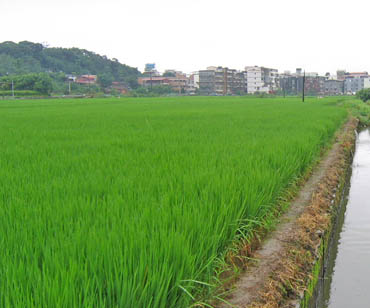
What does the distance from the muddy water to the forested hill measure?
7995 cm

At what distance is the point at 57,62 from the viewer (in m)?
100

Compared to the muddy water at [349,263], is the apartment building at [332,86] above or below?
above

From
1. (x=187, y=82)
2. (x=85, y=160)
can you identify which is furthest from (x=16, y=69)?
(x=85, y=160)

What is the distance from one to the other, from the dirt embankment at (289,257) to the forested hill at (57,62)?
80.8 meters

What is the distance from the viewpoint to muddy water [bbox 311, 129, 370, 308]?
2992 mm

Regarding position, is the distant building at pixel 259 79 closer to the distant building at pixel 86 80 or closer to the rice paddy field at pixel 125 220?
the distant building at pixel 86 80

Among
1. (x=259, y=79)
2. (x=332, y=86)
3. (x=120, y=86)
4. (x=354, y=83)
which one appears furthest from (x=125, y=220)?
(x=354, y=83)

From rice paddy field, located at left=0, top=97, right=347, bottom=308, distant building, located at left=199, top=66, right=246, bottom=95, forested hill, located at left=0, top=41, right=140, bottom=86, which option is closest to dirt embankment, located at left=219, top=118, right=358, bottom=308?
rice paddy field, located at left=0, top=97, right=347, bottom=308

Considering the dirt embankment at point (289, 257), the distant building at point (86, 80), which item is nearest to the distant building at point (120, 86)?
the distant building at point (86, 80)

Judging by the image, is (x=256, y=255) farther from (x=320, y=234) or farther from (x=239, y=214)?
(x=320, y=234)

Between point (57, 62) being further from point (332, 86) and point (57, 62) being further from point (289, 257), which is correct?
point (289, 257)

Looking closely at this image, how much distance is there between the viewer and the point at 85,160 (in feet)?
13.7

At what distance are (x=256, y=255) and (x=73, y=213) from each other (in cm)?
116

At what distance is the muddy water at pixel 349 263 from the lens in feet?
9.82
